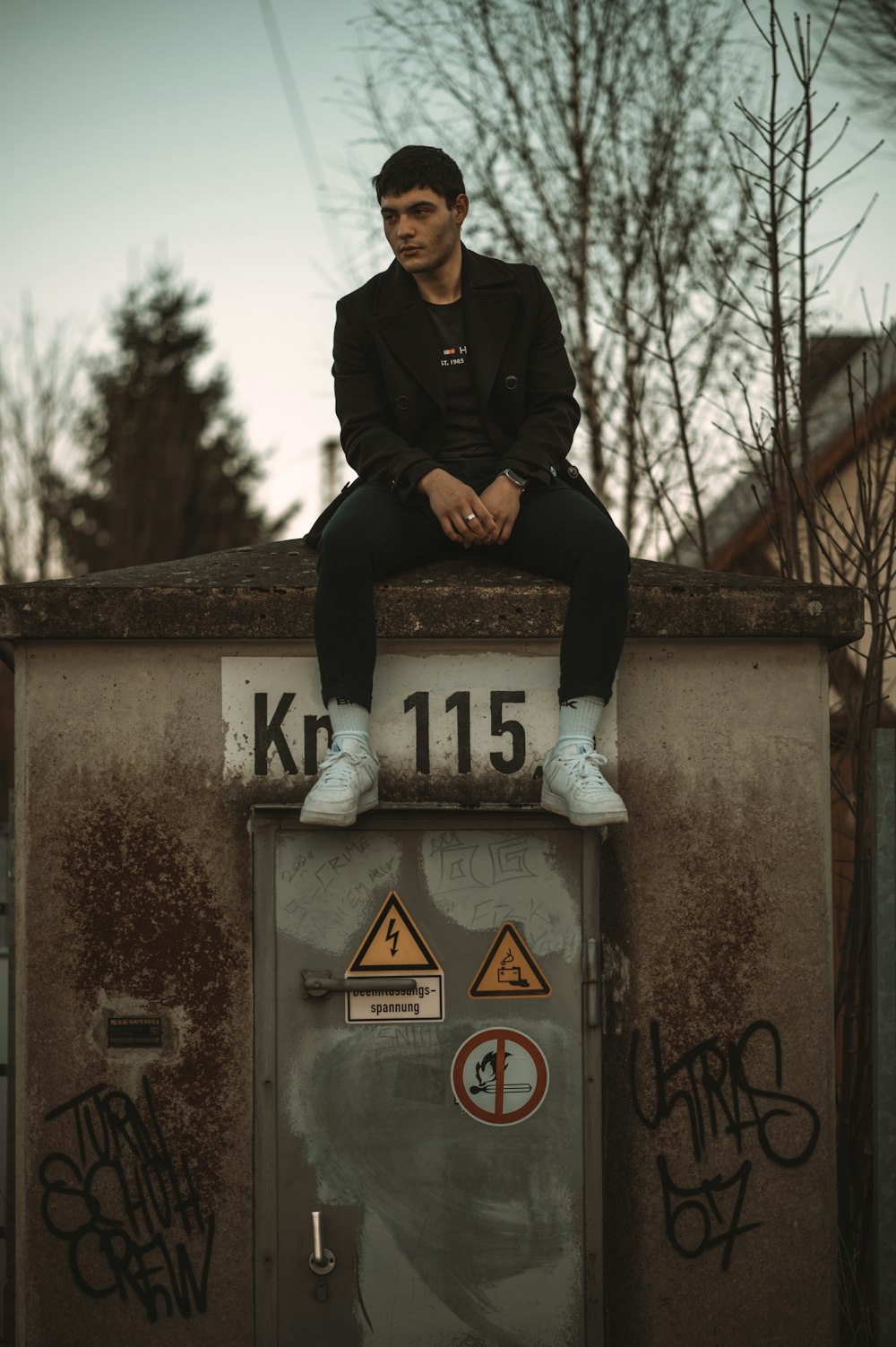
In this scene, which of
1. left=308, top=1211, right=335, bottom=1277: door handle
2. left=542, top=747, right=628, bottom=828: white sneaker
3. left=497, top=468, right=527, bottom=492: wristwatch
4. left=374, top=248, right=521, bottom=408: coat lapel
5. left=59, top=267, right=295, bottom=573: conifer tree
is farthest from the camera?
left=59, top=267, right=295, bottom=573: conifer tree

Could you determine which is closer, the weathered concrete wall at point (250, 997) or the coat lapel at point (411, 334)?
the weathered concrete wall at point (250, 997)

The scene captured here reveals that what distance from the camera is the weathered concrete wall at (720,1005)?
3.59 metres

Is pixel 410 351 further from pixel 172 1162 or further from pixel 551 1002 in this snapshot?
pixel 172 1162

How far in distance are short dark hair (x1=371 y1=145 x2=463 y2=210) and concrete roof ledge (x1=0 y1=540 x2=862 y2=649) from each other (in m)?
1.11

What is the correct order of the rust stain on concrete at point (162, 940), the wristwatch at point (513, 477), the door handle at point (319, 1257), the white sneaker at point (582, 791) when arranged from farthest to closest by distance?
the wristwatch at point (513, 477) < the rust stain on concrete at point (162, 940) < the door handle at point (319, 1257) < the white sneaker at point (582, 791)

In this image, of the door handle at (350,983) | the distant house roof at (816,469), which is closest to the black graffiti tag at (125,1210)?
the door handle at (350,983)

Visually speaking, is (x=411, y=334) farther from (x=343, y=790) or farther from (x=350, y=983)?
(x=350, y=983)

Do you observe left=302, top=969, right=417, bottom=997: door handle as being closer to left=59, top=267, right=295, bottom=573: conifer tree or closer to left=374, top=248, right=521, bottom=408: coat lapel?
left=374, top=248, right=521, bottom=408: coat lapel

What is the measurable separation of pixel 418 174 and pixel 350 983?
7.40ft

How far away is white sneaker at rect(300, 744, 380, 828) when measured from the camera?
3.29 metres

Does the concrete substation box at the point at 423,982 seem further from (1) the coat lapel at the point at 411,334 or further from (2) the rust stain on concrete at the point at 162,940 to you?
(1) the coat lapel at the point at 411,334

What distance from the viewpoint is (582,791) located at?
334cm

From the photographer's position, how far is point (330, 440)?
730 inches

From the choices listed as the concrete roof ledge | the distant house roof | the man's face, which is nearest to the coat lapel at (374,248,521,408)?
the man's face
